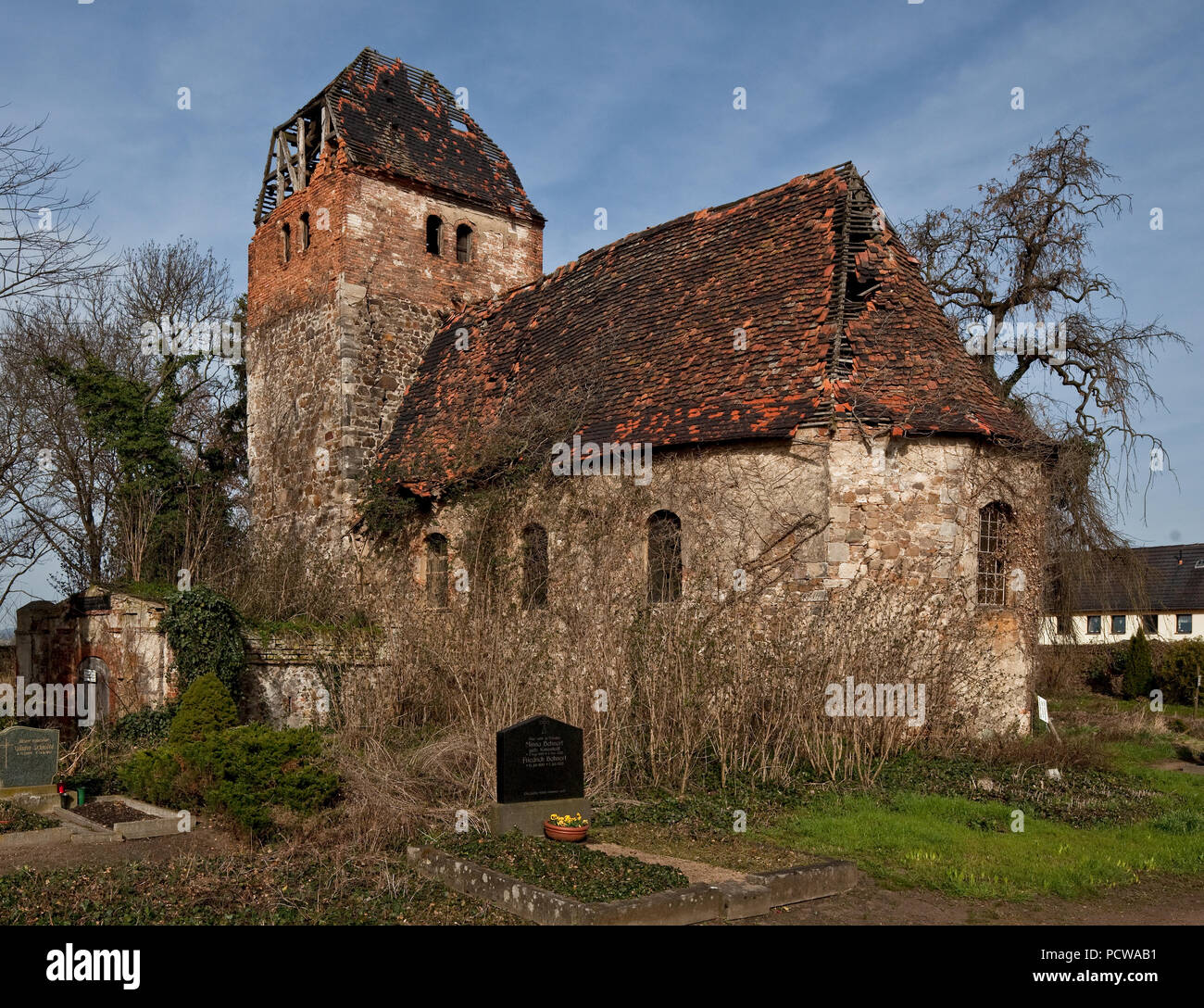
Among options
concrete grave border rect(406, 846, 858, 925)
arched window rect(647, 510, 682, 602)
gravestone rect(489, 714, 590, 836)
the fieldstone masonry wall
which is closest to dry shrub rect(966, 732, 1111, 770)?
arched window rect(647, 510, 682, 602)

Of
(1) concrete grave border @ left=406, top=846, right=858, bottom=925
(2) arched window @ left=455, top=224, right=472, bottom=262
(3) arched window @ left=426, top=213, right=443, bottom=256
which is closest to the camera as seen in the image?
(1) concrete grave border @ left=406, top=846, right=858, bottom=925

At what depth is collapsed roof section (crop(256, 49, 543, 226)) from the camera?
22.3 m

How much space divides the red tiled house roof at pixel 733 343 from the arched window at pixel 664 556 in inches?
49.2

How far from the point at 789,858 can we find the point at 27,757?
29.7ft

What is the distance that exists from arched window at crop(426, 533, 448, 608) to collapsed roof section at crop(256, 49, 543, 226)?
8.55 metres

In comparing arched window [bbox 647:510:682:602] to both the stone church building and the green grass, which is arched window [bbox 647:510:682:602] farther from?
the green grass

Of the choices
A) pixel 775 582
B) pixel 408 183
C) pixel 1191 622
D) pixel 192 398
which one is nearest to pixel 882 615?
pixel 775 582

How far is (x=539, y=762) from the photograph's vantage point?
9336mm

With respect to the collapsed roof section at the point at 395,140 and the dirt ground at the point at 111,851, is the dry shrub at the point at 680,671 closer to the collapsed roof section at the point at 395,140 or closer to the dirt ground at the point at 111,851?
the dirt ground at the point at 111,851

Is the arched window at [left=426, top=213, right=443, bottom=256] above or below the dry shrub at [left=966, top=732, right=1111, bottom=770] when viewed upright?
above

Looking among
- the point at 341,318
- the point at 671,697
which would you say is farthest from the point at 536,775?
the point at 341,318

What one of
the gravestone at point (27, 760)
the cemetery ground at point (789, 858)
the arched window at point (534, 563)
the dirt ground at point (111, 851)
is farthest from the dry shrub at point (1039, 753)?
the gravestone at point (27, 760)

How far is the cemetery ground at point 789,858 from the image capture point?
726 centimetres
